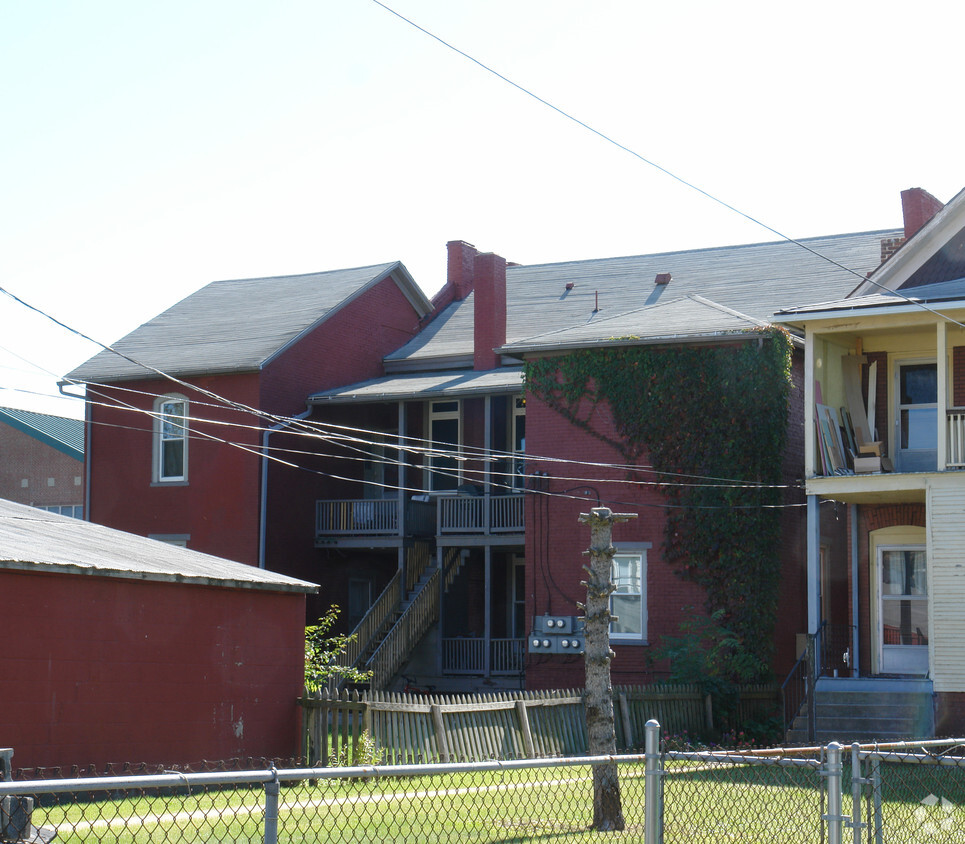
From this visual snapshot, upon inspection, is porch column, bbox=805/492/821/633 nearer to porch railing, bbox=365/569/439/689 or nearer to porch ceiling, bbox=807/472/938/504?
porch ceiling, bbox=807/472/938/504

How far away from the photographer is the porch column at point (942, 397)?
1952 centimetres

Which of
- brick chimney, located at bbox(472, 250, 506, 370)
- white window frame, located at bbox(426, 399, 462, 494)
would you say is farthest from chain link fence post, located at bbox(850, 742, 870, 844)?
brick chimney, located at bbox(472, 250, 506, 370)

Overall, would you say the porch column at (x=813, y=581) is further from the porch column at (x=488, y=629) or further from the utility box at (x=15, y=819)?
the utility box at (x=15, y=819)

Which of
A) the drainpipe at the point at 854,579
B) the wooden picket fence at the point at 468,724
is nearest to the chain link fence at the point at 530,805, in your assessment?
the wooden picket fence at the point at 468,724

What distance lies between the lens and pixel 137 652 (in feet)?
49.0

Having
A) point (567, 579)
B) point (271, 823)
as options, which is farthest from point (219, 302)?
point (271, 823)

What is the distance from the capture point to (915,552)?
72.8 ft

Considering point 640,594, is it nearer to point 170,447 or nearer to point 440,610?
point 440,610

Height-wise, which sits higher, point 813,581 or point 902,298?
point 902,298

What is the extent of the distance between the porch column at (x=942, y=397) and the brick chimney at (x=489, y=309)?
1140 centimetres

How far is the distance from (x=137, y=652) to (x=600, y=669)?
19.5 ft

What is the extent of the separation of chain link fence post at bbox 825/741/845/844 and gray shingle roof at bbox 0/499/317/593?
9.69 meters

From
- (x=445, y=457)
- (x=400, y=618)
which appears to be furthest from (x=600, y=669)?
(x=445, y=457)

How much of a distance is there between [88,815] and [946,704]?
12818mm
